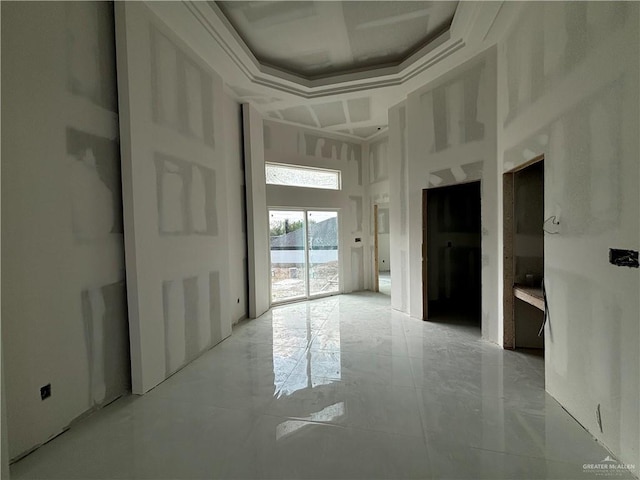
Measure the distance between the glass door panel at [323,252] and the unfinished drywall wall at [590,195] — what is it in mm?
4231

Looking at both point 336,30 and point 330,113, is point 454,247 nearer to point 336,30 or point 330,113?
point 330,113

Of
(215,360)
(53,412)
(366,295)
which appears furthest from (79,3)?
(366,295)

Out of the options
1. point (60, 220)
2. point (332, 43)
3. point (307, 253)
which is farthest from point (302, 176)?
point (60, 220)

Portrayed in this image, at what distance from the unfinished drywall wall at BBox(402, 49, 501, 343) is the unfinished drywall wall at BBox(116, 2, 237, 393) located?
122 inches

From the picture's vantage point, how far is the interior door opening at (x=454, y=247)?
577cm

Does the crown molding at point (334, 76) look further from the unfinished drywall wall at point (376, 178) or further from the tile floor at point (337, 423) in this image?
the tile floor at point (337, 423)

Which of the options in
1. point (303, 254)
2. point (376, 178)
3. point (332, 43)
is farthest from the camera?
point (376, 178)

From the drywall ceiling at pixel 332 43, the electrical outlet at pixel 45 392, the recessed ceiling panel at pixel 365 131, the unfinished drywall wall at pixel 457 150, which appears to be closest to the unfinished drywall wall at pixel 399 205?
the unfinished drywall wall at pixel 457 150

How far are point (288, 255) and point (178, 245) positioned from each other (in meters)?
3.00

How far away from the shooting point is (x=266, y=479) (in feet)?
5.39

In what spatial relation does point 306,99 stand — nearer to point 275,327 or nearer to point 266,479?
point 275,327

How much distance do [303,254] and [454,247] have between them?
10.8 ft

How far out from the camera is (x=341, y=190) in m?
6.64

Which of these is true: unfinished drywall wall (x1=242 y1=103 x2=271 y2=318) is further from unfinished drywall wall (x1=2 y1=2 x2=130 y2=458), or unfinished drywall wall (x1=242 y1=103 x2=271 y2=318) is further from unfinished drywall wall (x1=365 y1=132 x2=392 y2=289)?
unfinished drywall wall (x1=365 y1=132 x2=392 y2=289)
